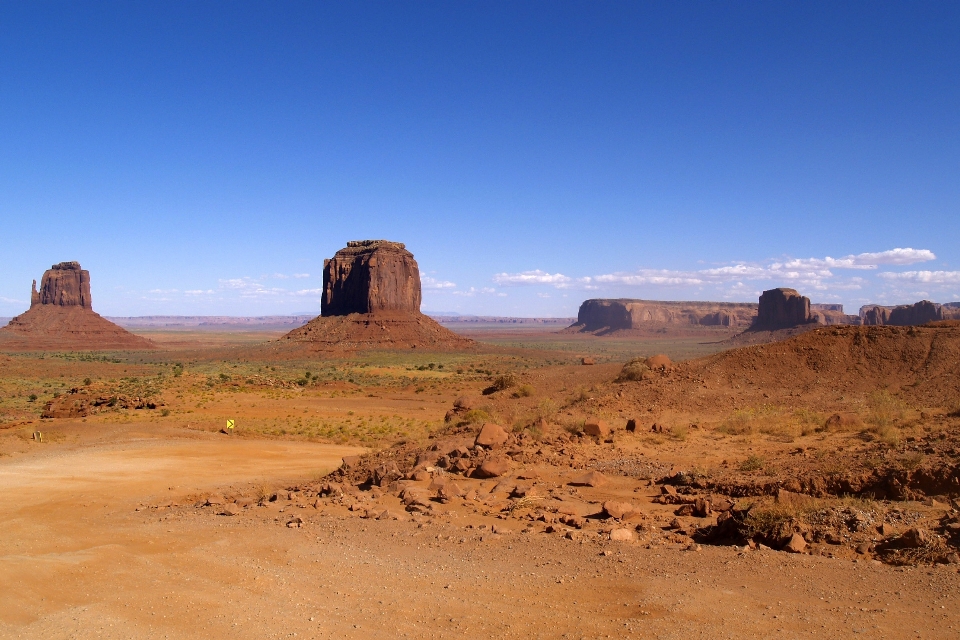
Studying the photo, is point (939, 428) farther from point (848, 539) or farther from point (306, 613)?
point (306, 613)

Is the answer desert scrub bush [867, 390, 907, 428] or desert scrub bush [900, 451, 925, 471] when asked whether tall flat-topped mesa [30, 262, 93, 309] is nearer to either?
desert scrub bush [867, 390, 907, 428]

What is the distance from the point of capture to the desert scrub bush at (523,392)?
28708 millimetres

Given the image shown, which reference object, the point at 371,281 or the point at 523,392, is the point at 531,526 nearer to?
the point at 523,392

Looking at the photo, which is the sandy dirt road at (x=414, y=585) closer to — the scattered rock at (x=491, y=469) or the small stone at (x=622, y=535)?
the small stone at (x=622, y=535)

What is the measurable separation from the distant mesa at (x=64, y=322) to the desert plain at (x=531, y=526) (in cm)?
9746

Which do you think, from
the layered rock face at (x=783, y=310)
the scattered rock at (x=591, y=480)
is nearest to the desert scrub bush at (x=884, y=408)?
the scattered rock at (x=591, y=480)

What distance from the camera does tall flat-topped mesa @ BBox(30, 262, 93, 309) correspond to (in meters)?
116

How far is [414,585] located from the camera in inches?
286

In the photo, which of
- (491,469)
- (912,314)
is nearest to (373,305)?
(491,469)

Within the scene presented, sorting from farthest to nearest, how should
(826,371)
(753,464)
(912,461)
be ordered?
(826,371) → (753,464) → (912,461)

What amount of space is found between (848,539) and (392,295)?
9641 centimetres

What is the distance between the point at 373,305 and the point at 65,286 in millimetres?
59631

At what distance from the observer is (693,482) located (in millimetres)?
11539

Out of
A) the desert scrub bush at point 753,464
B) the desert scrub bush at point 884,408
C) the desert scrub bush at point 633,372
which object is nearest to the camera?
the desert scrub bush at point 753,464
